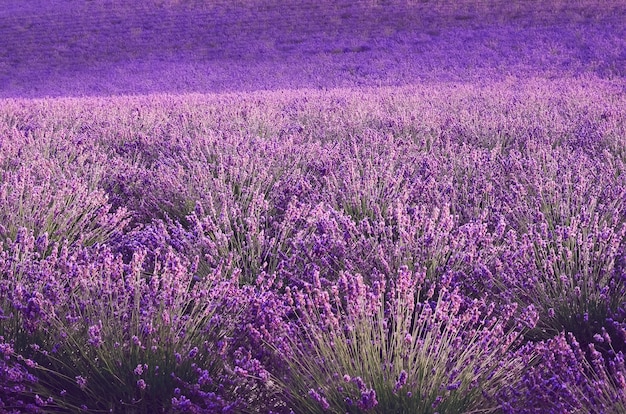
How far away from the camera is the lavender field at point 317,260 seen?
1.54 metres

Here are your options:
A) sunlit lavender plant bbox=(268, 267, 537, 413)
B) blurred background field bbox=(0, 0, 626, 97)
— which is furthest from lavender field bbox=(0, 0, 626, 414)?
blurred background field bbox=(0, 0, 626, 97)

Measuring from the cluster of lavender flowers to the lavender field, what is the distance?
12 mm

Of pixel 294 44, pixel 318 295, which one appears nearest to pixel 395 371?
pixel 318 295

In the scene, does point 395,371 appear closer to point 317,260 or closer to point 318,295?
point 318,295

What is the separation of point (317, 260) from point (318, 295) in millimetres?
679

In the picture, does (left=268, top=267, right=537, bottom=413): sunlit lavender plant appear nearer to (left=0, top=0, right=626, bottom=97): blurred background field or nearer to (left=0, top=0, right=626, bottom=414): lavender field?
(left=0, top=0, right=626, bottom=414): lavender field

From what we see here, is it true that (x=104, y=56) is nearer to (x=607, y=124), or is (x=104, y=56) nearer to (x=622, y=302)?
(x=607, y=124)

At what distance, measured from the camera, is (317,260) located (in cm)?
227

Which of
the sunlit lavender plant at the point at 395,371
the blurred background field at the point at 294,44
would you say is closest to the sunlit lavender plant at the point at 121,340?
the sunlit lavender plant at the point at 395,371

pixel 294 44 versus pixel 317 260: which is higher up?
pixel 317 260

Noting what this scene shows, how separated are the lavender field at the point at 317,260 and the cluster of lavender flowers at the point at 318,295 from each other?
0.04 ft

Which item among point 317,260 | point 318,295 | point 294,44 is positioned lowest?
point 294,44

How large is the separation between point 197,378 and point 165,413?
0.43 ft

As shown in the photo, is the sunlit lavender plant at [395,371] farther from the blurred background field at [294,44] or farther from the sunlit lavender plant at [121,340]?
the blurred background field at [294,44]
